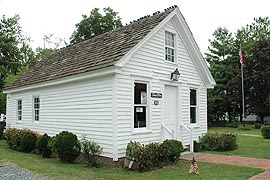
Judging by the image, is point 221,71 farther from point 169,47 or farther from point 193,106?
point 169,47

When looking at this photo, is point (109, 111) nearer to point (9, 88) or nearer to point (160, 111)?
point (160, 111)

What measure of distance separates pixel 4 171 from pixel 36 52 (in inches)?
1547

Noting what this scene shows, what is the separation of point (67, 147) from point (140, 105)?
3.10 metres

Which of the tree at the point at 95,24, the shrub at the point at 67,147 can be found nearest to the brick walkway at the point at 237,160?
the shrub at the point at 67,147

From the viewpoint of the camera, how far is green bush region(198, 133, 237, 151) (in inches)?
518

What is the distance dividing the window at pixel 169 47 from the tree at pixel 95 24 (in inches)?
1078

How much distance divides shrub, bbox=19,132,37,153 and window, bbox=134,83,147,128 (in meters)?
5.41

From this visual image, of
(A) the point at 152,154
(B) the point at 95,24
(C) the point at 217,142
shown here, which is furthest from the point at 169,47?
(B) the point at 95,24

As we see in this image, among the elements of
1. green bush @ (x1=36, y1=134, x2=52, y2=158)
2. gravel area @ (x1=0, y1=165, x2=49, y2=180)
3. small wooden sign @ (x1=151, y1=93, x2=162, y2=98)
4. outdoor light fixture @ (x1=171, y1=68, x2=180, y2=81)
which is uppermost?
outdoor light fixture @ (x1=171, y1=68, x2=180, y2=81)

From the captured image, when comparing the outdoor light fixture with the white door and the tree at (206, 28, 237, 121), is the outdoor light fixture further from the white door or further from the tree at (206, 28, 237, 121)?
the tree at (206, 28, 237, 121)

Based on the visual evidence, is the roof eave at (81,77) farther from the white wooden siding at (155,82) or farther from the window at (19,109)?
the window at (19,109)

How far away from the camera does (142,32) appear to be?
11.3 meters

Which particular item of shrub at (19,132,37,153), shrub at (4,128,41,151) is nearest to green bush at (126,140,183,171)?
shrub at (19,132,37,153)

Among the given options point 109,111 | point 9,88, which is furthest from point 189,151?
point 9,88
